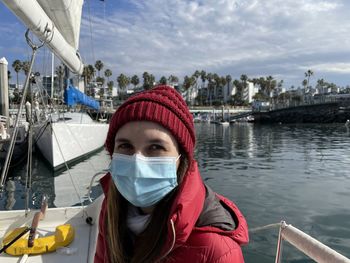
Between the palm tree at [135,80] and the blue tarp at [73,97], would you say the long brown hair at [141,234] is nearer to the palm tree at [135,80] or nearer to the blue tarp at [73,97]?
the blue tarp at [73,97]

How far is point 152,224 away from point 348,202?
11318 mm

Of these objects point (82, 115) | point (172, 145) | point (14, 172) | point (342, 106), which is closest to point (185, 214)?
point (172, 145)

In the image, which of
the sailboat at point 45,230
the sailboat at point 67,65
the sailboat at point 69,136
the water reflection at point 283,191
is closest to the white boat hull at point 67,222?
the sailboat at point 45,230

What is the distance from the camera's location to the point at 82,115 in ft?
69.1

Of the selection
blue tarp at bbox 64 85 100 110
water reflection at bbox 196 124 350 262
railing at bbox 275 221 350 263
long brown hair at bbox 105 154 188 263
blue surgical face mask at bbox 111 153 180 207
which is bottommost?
water reflection at bbox 196 124 350 262

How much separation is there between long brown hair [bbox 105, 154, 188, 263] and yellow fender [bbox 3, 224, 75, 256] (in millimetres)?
3004

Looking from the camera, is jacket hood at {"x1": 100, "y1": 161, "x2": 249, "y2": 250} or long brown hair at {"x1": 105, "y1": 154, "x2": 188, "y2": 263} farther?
long brown hair at {"x1": 105, "y1": 154, "x2": 188, "y2": 263}

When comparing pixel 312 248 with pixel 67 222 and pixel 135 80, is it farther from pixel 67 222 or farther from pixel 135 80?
pixel 135 80

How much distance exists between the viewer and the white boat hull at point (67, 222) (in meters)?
4.36

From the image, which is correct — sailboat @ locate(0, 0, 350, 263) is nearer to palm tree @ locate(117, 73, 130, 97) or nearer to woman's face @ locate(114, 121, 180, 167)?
woman's face @ locate(114, 121, 180, 167)

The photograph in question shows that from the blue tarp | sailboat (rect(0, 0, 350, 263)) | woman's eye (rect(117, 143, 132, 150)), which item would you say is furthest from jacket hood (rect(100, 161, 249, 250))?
the blue tarp

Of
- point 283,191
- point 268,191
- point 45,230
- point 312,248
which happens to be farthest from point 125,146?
point 283,191

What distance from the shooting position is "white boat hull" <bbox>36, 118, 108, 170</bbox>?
15.6 m

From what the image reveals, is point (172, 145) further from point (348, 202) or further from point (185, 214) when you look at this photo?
point (348, 202)
